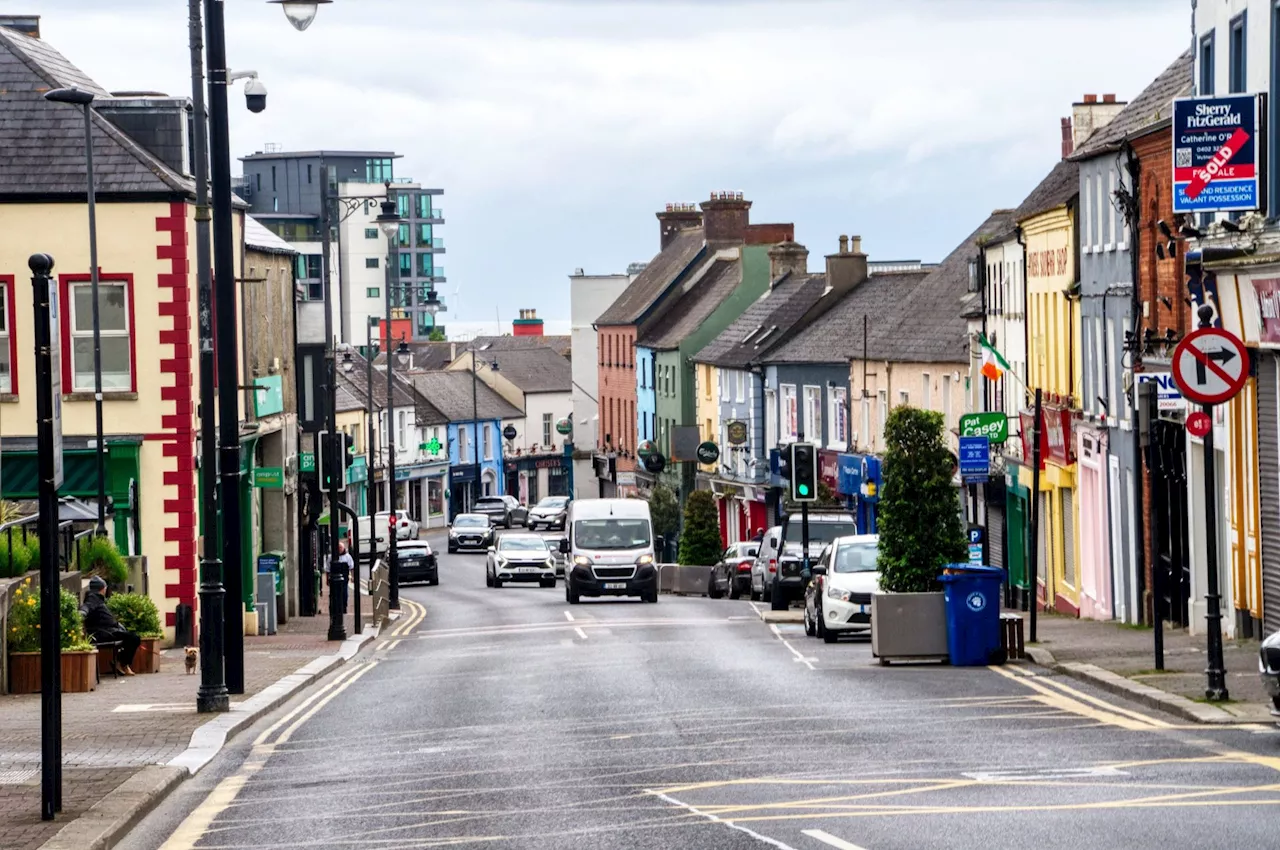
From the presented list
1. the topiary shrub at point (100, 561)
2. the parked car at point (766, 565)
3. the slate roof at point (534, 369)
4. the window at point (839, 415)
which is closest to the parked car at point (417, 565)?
the window at point (839, 415)

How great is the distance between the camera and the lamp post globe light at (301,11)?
2033 centimetres

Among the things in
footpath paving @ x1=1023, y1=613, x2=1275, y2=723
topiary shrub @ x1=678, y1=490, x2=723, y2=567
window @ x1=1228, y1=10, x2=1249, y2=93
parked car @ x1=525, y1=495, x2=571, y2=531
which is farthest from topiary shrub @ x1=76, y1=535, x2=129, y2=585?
parked car @ x1=525, y1=495, x2=571, y2=531

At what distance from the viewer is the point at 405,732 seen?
18.3 m

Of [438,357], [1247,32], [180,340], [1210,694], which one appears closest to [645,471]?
[438,357]

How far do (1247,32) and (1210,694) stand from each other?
33.0ft

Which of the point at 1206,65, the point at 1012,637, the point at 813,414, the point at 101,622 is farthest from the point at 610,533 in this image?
the point at 1012,637

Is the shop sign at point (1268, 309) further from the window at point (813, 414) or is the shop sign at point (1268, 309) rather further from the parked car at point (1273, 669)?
the window at point (813, 414)

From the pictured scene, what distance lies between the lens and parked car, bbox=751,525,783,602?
46.8 m

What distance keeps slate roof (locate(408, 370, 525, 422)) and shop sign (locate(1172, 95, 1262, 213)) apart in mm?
90817

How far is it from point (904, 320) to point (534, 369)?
2582 inches

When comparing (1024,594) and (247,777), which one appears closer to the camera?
(247,777)

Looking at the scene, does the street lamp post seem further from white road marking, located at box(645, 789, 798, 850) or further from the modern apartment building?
the modern apartment building

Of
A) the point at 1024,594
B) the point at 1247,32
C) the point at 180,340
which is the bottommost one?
the point at 1024,594

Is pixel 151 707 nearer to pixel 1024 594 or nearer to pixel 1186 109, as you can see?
pixel 1186 109
